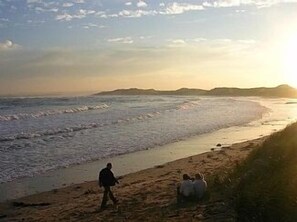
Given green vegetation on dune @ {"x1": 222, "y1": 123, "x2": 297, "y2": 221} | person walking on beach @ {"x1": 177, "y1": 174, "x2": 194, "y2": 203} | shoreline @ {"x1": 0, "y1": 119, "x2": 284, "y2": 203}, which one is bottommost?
shoreline @ {"x1": 0, "y1": 119, "x2": 284, "y2": 203}

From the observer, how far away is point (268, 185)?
8914mm

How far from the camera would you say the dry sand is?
33.4 feet

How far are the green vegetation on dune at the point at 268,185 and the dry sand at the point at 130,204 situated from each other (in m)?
0.57

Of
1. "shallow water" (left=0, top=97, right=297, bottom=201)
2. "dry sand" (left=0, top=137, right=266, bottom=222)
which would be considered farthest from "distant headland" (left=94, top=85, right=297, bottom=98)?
"dry sand" (left=0, top=137, right=266, bottom=222)

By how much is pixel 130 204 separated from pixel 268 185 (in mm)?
4423

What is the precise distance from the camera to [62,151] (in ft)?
73.3

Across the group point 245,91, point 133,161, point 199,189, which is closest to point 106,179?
point 199,189

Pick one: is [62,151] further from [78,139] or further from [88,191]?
[88,191]

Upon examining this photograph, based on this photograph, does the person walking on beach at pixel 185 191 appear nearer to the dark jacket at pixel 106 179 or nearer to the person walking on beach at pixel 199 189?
the person walking on beach at pixel 199 189

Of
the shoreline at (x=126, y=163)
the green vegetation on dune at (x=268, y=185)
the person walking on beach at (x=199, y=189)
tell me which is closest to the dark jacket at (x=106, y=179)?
the person walking on beach at (x=199, y=189)

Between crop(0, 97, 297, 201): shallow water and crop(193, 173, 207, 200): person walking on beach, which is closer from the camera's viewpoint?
crop(193, 173, 207, 200): person walking on beach

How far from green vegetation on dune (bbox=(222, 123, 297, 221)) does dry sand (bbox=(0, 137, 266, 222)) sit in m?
0.57

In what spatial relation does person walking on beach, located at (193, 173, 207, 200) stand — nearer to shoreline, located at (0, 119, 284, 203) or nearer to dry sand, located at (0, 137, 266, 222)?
dry sand, located at (0, 137, 266, 222)

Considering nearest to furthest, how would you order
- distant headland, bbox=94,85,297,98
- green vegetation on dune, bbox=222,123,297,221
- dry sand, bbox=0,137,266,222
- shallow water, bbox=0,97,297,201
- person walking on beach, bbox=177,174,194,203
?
1. green vegetation on dune, bbox=222,123,297,221
2. dry sand, bbox=0,137,266,222
3. person walking on beach, bbox=177,174,194,203
4. shallow water, bbox=0,97,297,201
5. distant headland, bbox=94,85,297,98
